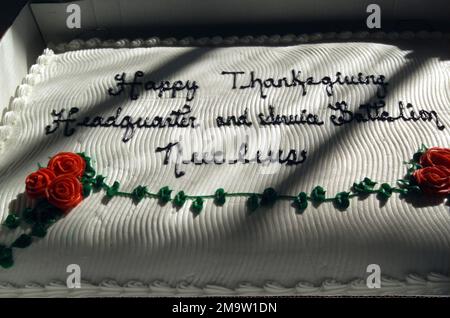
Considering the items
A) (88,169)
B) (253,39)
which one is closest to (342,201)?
(88,169)

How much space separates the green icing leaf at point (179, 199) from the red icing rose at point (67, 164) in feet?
1.37

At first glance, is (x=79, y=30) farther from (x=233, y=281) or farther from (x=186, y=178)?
(x=233, y=281)

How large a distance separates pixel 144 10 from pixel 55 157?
3.69ft

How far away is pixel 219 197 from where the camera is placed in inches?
82.0

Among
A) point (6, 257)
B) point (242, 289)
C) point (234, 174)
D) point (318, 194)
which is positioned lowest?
point (242, 289)

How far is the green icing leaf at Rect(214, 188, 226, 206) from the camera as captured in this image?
208 cm

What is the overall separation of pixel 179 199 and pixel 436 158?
3.39 ft

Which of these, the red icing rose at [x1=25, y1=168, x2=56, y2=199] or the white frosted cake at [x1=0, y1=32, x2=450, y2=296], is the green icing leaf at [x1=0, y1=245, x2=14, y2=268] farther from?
the red icing rose at [x1=25, y1=168, x2=56, y2=199]

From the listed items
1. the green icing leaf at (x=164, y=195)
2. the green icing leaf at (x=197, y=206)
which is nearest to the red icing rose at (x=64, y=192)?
the green icing leaf at (x=164, y=195)

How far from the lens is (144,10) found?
2.97 meters

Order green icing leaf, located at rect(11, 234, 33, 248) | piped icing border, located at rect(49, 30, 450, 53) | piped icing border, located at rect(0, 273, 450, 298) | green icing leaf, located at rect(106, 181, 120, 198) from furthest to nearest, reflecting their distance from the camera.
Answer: piped icing border, located at rect(49, 30, 450, 53), green icing leaf, located at rect(106, 181, 120, 198), green icing leaf, located at rect(11, 234, 33, 248), piped icing border, located at rect(0, 273, 450, 298)

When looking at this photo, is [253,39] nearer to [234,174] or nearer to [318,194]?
[234,174]

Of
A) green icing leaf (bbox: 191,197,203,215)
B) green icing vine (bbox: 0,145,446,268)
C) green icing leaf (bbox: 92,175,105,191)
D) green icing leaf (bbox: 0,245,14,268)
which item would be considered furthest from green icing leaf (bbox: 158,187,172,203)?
green icing leaf (bbox: 0,245,14,268)
